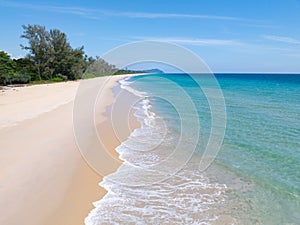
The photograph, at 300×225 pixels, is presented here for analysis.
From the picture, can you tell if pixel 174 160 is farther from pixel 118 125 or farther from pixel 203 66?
pixel 118 125

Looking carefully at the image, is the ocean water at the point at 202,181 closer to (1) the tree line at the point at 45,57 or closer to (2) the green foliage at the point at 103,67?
(2) the green foliage at the point at 103,67

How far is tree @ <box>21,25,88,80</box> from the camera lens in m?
44.6

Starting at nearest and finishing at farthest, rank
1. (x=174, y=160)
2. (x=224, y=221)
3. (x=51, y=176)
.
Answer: (x=224, y=221) < (x=51, y=176) < (x=174, y=160)

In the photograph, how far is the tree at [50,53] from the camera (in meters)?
44.6

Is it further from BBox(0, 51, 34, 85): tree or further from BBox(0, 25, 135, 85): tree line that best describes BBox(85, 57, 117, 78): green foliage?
BBox(0, 25, 135, 85): tree line

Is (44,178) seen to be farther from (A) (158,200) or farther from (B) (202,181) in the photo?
(B) (202,181)

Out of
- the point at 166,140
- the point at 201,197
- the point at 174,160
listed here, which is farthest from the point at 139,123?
the point at 201,197

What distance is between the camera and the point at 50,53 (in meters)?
46.1

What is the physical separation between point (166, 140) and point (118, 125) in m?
3.12

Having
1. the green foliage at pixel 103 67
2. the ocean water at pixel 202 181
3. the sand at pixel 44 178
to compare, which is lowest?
the ocean water at pixel 202 181

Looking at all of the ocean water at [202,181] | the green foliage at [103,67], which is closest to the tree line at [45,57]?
the green foliage at [103,67]

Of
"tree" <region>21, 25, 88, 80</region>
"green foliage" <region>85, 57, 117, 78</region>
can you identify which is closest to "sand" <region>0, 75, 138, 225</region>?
"green foliage" <region>85, 57, 117, 78</region>

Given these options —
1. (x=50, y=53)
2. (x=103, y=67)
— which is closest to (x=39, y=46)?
(x=50, y=53)

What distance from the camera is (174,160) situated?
714 cm
